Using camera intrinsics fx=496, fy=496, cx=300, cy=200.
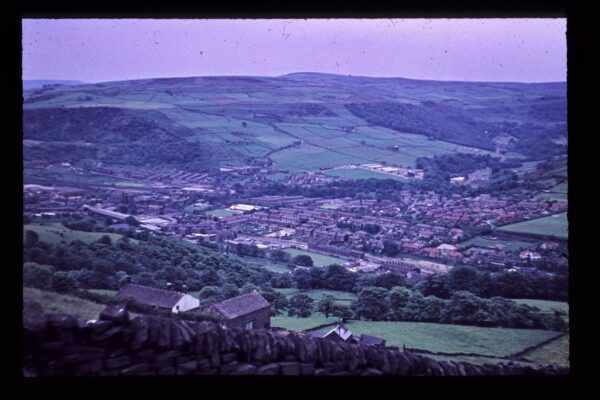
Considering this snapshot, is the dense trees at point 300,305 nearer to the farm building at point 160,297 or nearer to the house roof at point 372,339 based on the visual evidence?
the house roof at point 372,339

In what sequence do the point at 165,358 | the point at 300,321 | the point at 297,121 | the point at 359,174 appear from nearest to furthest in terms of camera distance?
1. the point at 165,358
2. the point at 300,321
3. the point at 359,174
4. the point at 297,121

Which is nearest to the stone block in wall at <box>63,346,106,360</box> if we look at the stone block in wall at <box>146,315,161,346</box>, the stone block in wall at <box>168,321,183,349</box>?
the stone block in wall at <box>146,315,161,346</box>

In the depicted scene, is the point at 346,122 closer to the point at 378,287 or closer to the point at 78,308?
the point at 378,287

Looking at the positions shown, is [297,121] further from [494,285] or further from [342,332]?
[342,332]

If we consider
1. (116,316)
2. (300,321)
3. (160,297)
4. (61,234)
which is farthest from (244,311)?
(61,234)

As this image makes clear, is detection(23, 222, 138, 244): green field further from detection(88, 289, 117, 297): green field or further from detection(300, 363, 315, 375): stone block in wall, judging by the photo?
detection(300, 363, 315, 375): stone block in wall

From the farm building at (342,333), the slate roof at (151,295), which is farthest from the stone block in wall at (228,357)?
the slate roof at (151,295)
